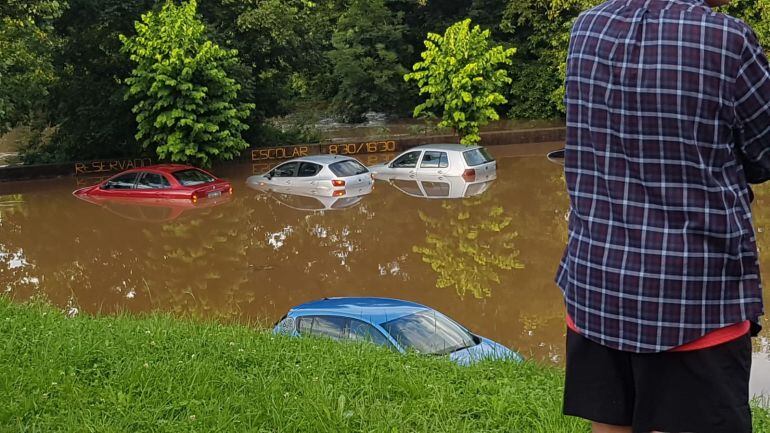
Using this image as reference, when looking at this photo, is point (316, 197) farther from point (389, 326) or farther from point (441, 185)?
point (389, 326)

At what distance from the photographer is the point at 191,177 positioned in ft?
73.3

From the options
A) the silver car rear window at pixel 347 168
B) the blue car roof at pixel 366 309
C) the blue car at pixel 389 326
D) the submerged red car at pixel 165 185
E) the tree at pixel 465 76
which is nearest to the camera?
the blue car at pixel 389 326

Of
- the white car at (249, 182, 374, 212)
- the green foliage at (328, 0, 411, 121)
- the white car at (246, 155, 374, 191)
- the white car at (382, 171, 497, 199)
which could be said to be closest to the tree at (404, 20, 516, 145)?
the white car at (382, 171, 497, 199)

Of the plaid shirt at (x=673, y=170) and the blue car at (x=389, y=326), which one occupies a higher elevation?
the plaid shirt at (x=673, y=170)

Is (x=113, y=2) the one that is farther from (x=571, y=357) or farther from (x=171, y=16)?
(x=571, y=357)

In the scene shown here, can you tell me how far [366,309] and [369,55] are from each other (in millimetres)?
31972

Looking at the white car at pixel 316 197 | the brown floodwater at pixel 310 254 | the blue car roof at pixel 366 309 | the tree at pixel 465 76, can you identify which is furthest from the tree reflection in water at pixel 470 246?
the tree at pixel 465 76

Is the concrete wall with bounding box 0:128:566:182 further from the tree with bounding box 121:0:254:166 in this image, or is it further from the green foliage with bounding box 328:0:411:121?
the green foliage with bounding box 328:0:411:121

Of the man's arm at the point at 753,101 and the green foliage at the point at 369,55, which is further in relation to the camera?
the green foliage at the point at 369,55

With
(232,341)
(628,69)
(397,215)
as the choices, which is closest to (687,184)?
(628,69)

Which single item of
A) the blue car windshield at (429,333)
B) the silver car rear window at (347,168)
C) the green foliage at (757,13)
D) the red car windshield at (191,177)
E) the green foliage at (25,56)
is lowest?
the silver car rear window at (347,168)

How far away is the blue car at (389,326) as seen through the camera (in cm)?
851

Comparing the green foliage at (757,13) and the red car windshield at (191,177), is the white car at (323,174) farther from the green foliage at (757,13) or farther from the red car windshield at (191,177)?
the green foliage at (757,13)

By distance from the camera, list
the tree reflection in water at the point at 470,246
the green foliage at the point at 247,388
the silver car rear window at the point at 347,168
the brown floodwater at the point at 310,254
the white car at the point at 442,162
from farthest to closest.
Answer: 1. the white car at the point at 442,162
2. the silver car rear window at the point at 347,168
3. the tree reflection in water at the point at 470,246
4. the brown floodwater at the point at 310,254
5. the green foliage at the point at 247,388
